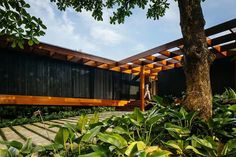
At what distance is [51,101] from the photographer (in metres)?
11.6

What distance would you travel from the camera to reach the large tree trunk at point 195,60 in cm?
357

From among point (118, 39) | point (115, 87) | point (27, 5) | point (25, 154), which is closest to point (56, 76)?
point (115, 87)

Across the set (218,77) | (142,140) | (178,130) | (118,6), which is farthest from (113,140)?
(218,77)

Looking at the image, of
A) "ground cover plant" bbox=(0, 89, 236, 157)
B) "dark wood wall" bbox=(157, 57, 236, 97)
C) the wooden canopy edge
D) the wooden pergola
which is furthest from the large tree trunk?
"dark wood wall" bbox=(157, 57, 236, 97)

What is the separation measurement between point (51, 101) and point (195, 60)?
9155mm

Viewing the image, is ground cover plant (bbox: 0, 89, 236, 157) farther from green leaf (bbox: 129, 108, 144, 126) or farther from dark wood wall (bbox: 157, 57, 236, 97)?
dark wood wall (bbox: 157, 57, 236, 97)

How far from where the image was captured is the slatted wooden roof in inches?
327

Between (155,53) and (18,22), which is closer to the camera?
(18,22)

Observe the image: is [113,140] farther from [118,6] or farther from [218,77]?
[218,77]

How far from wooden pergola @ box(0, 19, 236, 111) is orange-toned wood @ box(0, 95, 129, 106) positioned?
0.18m

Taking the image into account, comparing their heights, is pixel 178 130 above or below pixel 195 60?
below

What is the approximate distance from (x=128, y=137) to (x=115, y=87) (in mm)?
12031

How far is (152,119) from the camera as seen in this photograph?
2.92m

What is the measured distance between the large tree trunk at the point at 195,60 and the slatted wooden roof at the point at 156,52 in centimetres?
329
